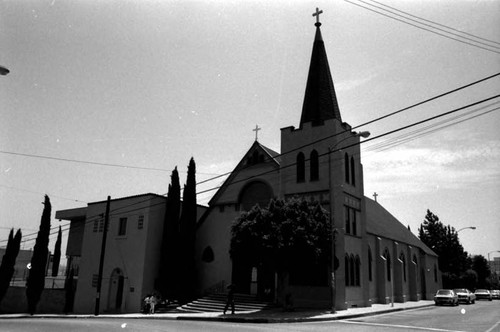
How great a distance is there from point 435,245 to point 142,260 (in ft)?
180

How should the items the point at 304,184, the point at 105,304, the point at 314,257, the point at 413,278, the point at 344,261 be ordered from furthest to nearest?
the point at 413,278, the point at 105,304, the point at 304,184, the point at 344,261, the point at 314,257

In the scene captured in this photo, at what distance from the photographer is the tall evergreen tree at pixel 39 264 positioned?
1323 inches

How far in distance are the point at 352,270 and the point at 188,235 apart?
40.4 feet

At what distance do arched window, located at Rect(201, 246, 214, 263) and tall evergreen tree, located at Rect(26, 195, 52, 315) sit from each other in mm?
13772

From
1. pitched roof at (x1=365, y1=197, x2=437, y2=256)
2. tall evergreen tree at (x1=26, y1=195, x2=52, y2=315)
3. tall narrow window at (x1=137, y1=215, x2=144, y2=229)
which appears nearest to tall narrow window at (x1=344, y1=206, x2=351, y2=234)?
pitched roof at (x1=365, y1=197, x2=437, y2=256)

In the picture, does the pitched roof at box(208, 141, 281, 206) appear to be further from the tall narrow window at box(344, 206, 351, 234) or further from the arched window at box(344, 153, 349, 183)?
the tall narrow window at box(344, 206, 351, 234)

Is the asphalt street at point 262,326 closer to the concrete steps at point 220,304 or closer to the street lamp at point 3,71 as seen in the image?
the concrete steps at point 220,304

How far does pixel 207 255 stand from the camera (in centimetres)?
3209

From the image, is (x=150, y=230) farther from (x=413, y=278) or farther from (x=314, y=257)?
(x=413, y=278)

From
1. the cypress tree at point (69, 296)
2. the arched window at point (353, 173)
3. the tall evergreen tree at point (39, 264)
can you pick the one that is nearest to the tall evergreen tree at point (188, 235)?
the cypress tree at point (69, 296)

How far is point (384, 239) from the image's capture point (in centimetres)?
3475

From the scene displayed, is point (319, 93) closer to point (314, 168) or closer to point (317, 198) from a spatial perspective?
point (314, 168)

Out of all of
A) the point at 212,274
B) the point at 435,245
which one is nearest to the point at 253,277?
the point at 212,274

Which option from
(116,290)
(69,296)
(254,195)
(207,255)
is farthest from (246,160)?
(69,296)
